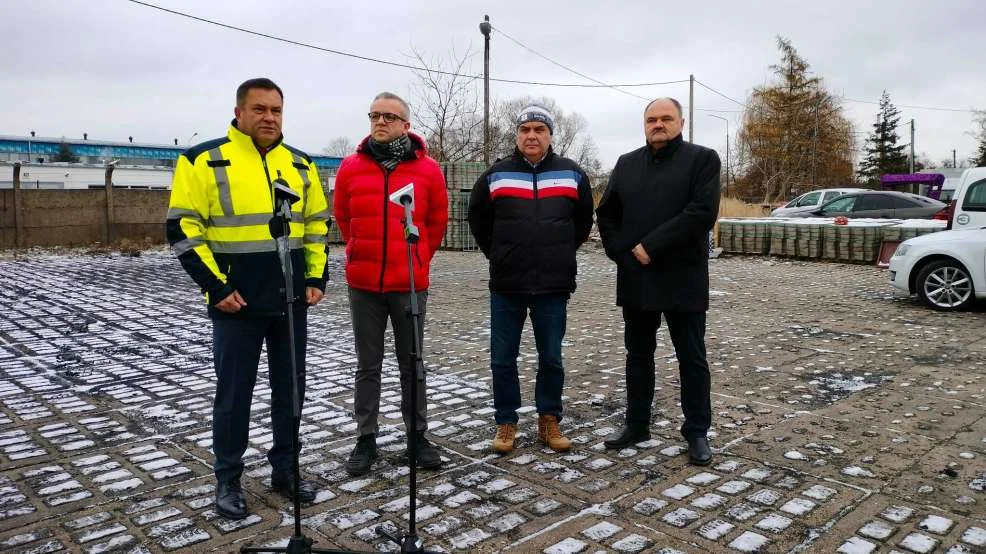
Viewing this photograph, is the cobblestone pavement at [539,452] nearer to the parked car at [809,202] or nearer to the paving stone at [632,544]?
the paving stone at [632,544]

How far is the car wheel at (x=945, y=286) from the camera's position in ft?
32.5

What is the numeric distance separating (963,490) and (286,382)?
3419 millimetres

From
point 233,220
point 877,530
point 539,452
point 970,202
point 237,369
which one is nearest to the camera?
point 877,530

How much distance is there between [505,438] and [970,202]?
9.60 metres

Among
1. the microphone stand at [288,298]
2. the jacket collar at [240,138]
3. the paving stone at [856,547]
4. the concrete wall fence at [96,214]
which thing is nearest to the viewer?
the microphone stand at [288,298]

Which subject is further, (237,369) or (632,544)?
(237,369)

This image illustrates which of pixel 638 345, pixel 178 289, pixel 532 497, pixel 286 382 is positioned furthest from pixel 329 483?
pixel 178 289

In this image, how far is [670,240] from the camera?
423 centimetres

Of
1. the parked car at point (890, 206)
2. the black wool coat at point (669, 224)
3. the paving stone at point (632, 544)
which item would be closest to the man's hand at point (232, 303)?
the paving stone at point (632, 544)

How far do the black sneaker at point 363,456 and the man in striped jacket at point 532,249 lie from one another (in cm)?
72

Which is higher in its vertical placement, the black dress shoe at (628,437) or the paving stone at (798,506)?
the black dress shoe at (628,437)

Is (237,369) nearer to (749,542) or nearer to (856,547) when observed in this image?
(749,542)

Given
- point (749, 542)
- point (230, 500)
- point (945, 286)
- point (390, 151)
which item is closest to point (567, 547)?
point (749, 542)

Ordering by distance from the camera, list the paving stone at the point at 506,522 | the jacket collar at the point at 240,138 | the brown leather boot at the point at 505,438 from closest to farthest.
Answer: the paving stone at the point at 506,522 < the jacket collar at the point at 240,138 < the brown leather boot at the point at 505,438
